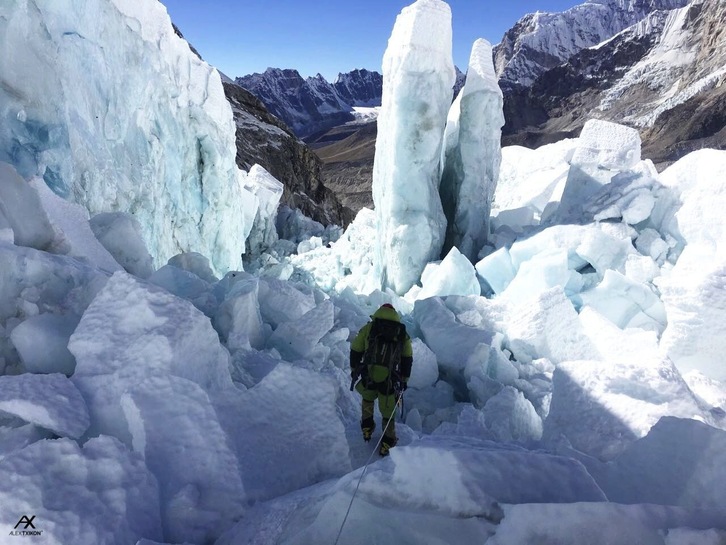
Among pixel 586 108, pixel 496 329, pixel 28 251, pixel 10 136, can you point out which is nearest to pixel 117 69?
pixel 10 136

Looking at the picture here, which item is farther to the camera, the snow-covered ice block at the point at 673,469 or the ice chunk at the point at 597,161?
the ice chunk at the point at 597,161

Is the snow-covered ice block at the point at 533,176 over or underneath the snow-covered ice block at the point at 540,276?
over

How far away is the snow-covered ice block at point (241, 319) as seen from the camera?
3.89 meters

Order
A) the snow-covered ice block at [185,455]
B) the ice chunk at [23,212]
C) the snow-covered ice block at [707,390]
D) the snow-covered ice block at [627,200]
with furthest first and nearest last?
1. the snow-covered ice block at [627,200]
2. the snow-covered ice block at [707,390]
3. the ice chunk at [23,212]
4. the snow-covered ice block at [185,455]

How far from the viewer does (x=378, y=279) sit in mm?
10125

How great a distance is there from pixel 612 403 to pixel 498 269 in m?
5.05

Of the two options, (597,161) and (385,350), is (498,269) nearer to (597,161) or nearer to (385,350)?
(597,161)

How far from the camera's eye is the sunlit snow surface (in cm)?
162

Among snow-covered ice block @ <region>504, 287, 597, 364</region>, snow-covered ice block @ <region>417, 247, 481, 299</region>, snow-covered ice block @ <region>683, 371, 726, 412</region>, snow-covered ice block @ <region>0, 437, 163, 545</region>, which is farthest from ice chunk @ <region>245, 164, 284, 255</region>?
snow-covered ice block @ <region>0, 437, 163, 545</region>

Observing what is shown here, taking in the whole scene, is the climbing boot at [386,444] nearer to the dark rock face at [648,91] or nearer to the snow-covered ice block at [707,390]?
the snow-covered ice block at [707,390]

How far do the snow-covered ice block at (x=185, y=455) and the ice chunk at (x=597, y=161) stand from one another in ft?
27.4

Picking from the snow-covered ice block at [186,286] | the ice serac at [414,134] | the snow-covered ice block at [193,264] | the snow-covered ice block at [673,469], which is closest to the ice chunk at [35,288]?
the snow-covered ice block at [186,286]

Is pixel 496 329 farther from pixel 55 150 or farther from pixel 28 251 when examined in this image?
pixel 55 150

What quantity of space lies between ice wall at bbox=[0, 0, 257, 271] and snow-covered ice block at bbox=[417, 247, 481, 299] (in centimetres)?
504
